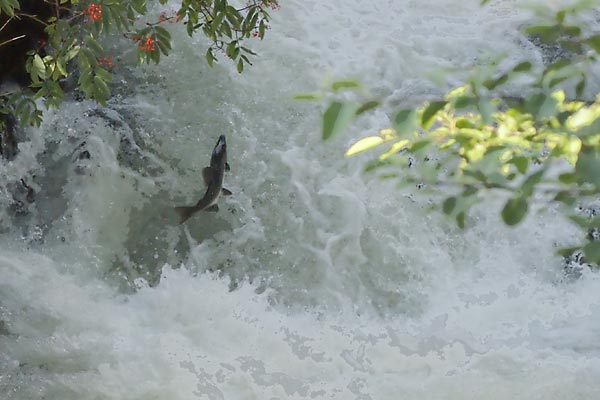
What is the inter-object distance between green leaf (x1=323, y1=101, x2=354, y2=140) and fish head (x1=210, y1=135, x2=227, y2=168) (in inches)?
114

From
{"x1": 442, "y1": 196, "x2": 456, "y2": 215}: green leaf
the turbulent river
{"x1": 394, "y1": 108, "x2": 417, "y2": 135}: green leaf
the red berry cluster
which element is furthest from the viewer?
the turbulent river

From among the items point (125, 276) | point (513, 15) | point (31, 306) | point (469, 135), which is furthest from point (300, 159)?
point (469, 135)

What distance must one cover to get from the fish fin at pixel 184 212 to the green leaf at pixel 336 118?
2.97m

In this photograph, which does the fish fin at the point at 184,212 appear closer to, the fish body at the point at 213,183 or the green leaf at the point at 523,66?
the fish body at the point at 213,183

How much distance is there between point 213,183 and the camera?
381 centimetres

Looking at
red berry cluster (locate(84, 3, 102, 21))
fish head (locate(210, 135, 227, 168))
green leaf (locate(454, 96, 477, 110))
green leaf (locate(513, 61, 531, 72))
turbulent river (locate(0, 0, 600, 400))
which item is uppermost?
green leaf (locate(513, 61, 531, 72))

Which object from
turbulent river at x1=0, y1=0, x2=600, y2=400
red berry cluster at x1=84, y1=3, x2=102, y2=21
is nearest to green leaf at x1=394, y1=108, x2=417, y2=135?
red berry cluster at x1=84, y1=3, x2=102, y2=21

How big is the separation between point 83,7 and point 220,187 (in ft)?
3.95

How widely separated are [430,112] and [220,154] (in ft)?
9.48

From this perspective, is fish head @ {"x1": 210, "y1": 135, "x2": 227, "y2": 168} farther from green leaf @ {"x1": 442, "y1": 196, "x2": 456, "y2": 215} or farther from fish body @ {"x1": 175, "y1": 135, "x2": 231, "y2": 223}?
green leaf @ {"x1": 442, "y1": 196, "x2": 456, "y2": 215}

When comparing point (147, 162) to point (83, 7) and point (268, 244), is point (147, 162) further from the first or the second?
point (83, 7)

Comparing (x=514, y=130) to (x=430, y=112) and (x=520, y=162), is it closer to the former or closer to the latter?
(x=520, y=162)

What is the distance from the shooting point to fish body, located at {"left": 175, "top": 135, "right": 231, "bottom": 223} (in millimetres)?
3816

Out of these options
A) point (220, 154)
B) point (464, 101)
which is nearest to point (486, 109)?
point (464, 101)
